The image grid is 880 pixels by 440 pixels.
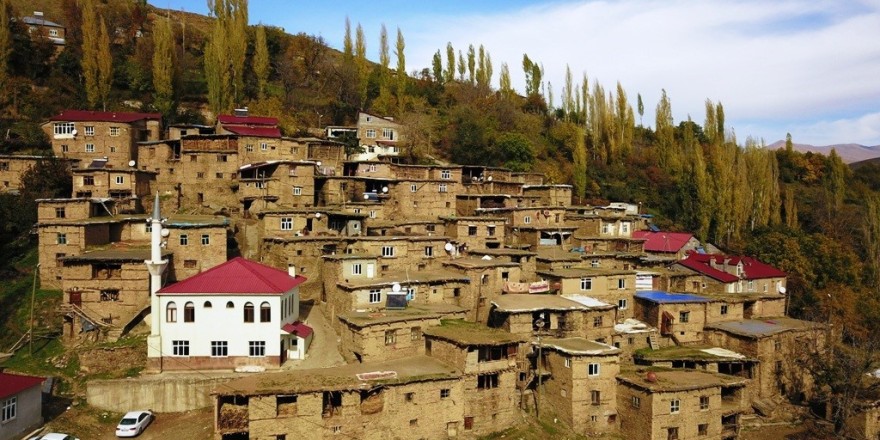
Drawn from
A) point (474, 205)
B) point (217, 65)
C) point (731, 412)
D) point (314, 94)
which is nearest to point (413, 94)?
point (314, 94)

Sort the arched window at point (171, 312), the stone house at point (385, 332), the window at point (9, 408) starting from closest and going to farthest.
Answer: the window at point (9, 408) → the stone house at point (385, 332) → the arched window at point (171, 312)

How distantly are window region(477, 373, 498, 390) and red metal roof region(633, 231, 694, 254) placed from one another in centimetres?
2613

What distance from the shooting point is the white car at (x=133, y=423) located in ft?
76.8

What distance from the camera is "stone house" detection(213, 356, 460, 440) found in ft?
73.1

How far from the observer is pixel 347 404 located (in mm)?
23250

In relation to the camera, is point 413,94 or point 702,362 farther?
point 413,94

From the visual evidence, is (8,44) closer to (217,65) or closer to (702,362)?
(217,65)

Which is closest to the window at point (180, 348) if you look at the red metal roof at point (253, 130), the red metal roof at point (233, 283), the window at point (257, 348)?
the red metal roof at point (233, 283)

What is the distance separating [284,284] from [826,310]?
4231cm

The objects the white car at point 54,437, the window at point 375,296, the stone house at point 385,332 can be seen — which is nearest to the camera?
the white car at point 54,437

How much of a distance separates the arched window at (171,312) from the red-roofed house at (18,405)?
530cm

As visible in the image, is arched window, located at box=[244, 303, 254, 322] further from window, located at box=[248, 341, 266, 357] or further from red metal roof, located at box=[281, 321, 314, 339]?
red metal roof, located at box=[281, 321, 314, 339]

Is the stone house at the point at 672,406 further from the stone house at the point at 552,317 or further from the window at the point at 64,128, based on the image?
the window at the point at 64,128

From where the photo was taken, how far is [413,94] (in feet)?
252
